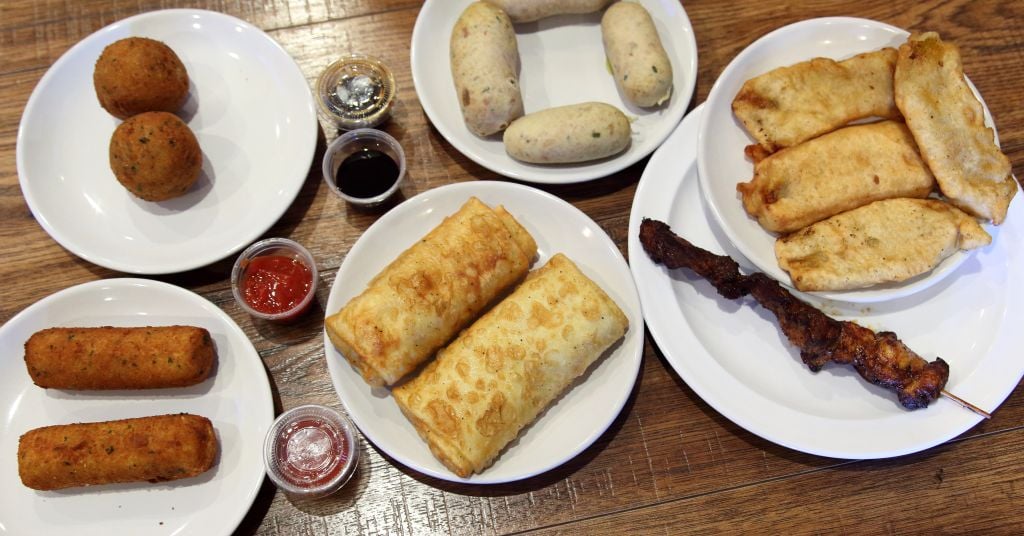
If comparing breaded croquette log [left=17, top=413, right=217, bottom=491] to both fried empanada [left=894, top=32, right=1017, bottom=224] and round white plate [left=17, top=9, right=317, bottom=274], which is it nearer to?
round white plate [left=17, top=9, right=317, bottom=274]

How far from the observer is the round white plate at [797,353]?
264 cm

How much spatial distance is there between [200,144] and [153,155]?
14.1 inches

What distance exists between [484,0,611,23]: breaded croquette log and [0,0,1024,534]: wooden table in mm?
418

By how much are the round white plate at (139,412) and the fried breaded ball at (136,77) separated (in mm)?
782

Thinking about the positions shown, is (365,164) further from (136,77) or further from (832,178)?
(832,178)

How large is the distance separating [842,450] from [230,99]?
2.99 m

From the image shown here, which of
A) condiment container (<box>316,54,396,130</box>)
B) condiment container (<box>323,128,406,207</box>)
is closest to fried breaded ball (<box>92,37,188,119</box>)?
condiment container (<box>316,54,396,130</box>)

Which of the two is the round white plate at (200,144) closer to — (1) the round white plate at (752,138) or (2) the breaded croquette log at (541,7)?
(2) the breaded croquette log at (541,7)

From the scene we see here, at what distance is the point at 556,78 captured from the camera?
321 cm

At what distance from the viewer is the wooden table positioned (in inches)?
106

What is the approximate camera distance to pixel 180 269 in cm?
279

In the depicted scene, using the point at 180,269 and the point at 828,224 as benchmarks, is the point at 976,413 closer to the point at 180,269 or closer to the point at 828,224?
the point at 828,224

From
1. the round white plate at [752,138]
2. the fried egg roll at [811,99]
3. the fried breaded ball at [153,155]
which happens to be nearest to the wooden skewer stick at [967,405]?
the round white plate at [752,138]

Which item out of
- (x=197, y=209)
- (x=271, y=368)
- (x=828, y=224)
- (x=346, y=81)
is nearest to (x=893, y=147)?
(x=828, y=224)
